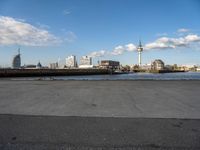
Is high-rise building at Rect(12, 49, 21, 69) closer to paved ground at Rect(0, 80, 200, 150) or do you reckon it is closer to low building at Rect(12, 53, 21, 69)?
low building at Rect(12, 53, 21, 69)

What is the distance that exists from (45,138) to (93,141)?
0.93 meters

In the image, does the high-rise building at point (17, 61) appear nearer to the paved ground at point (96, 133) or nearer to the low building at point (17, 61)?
the low building at point (17, 61)

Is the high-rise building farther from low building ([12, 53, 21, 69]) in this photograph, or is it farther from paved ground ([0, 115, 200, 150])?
paved ground ([0, 115, 200, 150])

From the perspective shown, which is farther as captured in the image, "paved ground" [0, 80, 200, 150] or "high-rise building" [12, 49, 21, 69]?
"high-rise building" [12, 49, 21, 69]

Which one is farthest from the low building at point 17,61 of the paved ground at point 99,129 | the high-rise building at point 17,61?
the paved ground at point 99,129

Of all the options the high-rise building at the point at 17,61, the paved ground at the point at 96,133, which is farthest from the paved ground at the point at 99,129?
the high-rise building at the point at 17,61

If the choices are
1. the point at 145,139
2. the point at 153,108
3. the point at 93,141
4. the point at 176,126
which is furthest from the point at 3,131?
the point at 153,108

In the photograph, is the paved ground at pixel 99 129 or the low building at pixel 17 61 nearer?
the paved ground at pixel 99 129

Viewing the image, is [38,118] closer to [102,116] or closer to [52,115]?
[52,115]

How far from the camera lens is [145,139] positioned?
454 centimetres

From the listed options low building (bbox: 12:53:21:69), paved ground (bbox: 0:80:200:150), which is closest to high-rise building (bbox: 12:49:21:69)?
low building (bbox: 12:53:21:69)

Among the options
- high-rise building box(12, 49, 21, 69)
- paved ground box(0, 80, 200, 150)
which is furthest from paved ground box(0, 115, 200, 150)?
high-rise building box(12, 49, 21, 69)

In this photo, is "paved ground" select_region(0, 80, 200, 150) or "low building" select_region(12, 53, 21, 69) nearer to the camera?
"paved ground" select_region(0, 80, 200, 150)

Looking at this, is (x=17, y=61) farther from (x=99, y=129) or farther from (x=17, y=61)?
(x=99, y=129)
